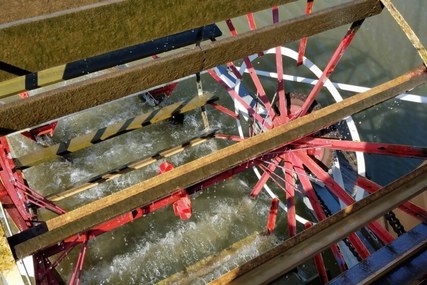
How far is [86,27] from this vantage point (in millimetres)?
2684

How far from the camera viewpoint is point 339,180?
4.85m

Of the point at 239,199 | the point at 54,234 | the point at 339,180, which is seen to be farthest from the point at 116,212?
the point at 239,199

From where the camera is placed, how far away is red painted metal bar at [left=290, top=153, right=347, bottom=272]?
172 inches

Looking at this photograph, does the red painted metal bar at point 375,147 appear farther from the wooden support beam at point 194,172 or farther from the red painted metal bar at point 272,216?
Answer: the red painted metal bar at point 272,216

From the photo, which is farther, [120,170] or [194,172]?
[120,170]

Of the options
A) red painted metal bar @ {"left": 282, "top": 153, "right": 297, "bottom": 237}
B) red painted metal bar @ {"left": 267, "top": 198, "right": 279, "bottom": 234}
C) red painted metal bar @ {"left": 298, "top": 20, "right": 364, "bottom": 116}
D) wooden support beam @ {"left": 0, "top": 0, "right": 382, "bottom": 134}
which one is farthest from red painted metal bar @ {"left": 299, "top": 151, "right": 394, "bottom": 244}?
wooden support beam @ {"left": 0, "top": 0, "right": 382, "bottom": 134}

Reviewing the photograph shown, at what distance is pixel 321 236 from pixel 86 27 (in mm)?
1872

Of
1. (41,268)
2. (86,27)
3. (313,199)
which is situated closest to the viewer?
A: (86,27)

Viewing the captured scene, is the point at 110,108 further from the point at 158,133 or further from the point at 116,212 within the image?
the point at 116,212

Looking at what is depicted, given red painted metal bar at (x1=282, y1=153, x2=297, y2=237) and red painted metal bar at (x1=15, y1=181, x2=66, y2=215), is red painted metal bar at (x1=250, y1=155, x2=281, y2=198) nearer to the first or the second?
red painted metal bar at (x1=282, y1=153, x2=297, y2=237)

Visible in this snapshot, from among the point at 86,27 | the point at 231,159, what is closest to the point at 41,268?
the point at 231,159

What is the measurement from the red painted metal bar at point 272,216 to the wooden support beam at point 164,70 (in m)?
2.48

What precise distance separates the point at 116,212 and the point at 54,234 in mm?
426

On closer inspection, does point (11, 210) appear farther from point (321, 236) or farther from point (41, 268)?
point (321, 236)
